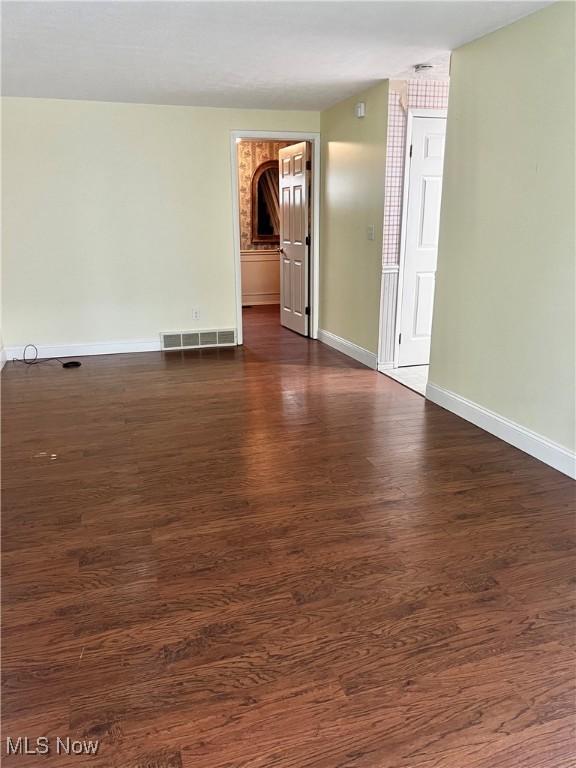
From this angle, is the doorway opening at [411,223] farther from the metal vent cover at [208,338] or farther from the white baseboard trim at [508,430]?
the metal vent cover at [208,338]

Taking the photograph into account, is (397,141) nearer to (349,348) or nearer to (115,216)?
(349,348)

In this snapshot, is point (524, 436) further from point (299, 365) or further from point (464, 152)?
point (299, 365)

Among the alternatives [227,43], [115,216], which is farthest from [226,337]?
[227,43]

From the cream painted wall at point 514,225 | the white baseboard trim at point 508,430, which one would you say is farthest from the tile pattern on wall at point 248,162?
the white baseboard trim at point 508,430

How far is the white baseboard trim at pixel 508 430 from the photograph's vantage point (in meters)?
2.90

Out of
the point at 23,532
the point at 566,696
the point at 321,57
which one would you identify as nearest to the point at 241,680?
the point at 566,696

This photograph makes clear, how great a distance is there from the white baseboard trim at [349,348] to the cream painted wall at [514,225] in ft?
3.91

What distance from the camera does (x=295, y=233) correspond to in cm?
623

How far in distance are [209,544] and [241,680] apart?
729 millimetres

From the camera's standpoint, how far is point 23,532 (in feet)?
7.81

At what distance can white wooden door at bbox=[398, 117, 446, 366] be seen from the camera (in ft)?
Result: 14.5

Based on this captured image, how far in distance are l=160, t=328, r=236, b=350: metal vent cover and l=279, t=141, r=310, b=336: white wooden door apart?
Answer: 3.22 feet

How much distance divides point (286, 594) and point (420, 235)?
11.7 feet

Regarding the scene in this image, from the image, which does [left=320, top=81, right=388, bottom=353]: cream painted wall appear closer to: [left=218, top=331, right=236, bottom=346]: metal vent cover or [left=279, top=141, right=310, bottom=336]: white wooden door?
[left=279, top=141, right=310, bottom=336]: white wooden door
